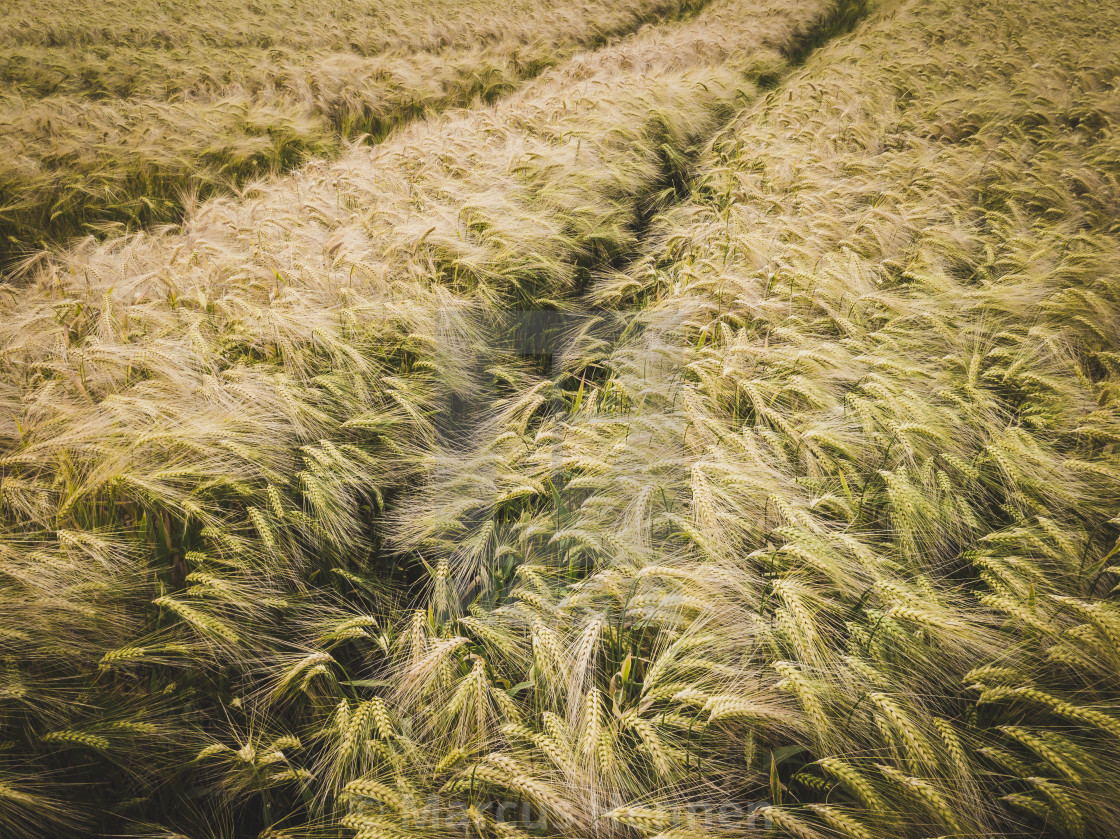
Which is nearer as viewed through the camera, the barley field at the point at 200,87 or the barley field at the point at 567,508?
the barley field at the point at 567,508

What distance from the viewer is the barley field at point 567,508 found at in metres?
1.13

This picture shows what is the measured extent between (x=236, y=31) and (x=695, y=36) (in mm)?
7301

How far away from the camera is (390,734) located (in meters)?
1.29

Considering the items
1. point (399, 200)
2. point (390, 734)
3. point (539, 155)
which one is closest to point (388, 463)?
point (390, 734)

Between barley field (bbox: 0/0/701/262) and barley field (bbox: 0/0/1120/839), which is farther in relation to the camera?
barley field (bbox: 0/0/701/262)

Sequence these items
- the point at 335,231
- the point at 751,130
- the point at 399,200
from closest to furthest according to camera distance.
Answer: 1. the point at 335,231
2. the point at 399,200
3. the point at 751,130

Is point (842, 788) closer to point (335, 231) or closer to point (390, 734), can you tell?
point (390, 734)

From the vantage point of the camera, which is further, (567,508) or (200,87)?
(200,87)

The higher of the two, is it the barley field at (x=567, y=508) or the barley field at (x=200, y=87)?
the barley field at (x=200, y=87)

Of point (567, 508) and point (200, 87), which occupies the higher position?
point (200, 87)

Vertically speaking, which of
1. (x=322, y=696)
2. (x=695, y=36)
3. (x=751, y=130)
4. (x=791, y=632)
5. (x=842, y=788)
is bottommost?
(x=842, y=788)

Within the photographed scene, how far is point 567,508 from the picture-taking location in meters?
1.86

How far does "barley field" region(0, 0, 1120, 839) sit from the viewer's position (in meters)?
1.13

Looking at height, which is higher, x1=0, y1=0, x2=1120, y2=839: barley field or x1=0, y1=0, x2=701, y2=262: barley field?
x1=0, y1=0, x2=701, y2=262: barley field
